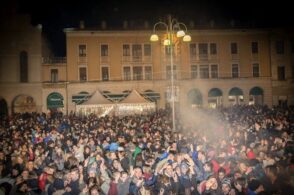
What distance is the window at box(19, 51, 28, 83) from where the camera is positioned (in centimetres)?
4259

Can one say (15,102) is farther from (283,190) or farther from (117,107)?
(283,190)

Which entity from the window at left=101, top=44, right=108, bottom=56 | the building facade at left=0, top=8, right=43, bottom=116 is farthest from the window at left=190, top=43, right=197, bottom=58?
the building facade at left=0, top=8, right=43, bottom=116

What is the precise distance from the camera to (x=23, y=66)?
42750mm

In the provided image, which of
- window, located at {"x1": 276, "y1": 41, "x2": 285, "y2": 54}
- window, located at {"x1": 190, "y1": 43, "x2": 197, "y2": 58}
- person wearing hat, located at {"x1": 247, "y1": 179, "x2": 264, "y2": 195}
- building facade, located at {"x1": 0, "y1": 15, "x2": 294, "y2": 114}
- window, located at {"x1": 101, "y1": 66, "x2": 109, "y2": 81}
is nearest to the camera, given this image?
person wearing hat, located at {"x1": 247, "y1": 179, "x2": 264, "y2": 195}

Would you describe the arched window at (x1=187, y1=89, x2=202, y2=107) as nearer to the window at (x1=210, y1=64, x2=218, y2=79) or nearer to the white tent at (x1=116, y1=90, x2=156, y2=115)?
the window at (x1=210, y1=64, x2=218, y2=79)

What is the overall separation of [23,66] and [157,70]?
51.3 ft

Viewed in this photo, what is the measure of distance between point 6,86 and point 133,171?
3681 cm

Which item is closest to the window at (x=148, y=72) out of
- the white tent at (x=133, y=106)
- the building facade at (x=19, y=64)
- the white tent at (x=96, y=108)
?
the white tent at (x=133, y=106)

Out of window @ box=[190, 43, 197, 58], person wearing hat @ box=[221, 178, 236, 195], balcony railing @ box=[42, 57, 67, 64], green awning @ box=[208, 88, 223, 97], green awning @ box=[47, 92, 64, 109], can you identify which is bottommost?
person wearing hat @ box=[221, 178, 236, 195]

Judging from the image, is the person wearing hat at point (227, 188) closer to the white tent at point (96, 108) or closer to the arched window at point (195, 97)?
the white tent at point (96, 108)

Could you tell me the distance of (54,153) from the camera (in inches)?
498

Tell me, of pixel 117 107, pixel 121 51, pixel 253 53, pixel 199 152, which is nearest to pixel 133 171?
pixel 199 152

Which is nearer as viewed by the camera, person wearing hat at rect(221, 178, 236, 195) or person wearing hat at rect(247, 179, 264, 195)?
person wearing hat at rect(247, 179, 264, 195)

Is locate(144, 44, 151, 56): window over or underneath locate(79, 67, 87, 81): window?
over
